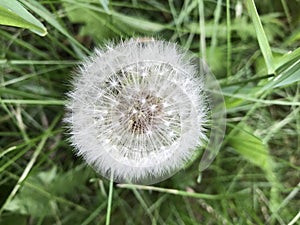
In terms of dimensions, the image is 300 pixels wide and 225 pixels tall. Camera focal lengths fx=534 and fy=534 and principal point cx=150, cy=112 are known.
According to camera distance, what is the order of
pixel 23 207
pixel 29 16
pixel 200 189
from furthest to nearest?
pixel 200 189 → pixel 23 207 → pixel 29 16

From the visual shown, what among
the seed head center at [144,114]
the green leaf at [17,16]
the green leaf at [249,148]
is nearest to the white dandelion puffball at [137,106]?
the seed head center at [144,114]

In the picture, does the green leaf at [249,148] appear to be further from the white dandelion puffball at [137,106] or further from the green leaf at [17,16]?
the green leaf at [17,16]

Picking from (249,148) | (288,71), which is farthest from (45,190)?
(288,71)

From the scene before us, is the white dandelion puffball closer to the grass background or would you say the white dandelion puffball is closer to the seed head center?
the seed head center

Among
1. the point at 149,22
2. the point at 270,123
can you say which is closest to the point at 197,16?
the point at 149,22

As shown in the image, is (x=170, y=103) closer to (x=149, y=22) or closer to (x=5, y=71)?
(x=149, y=22)

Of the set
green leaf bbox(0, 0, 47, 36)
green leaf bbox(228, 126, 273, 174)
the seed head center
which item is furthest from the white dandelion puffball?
green leaf bbox(228, 126, 273, 174)
